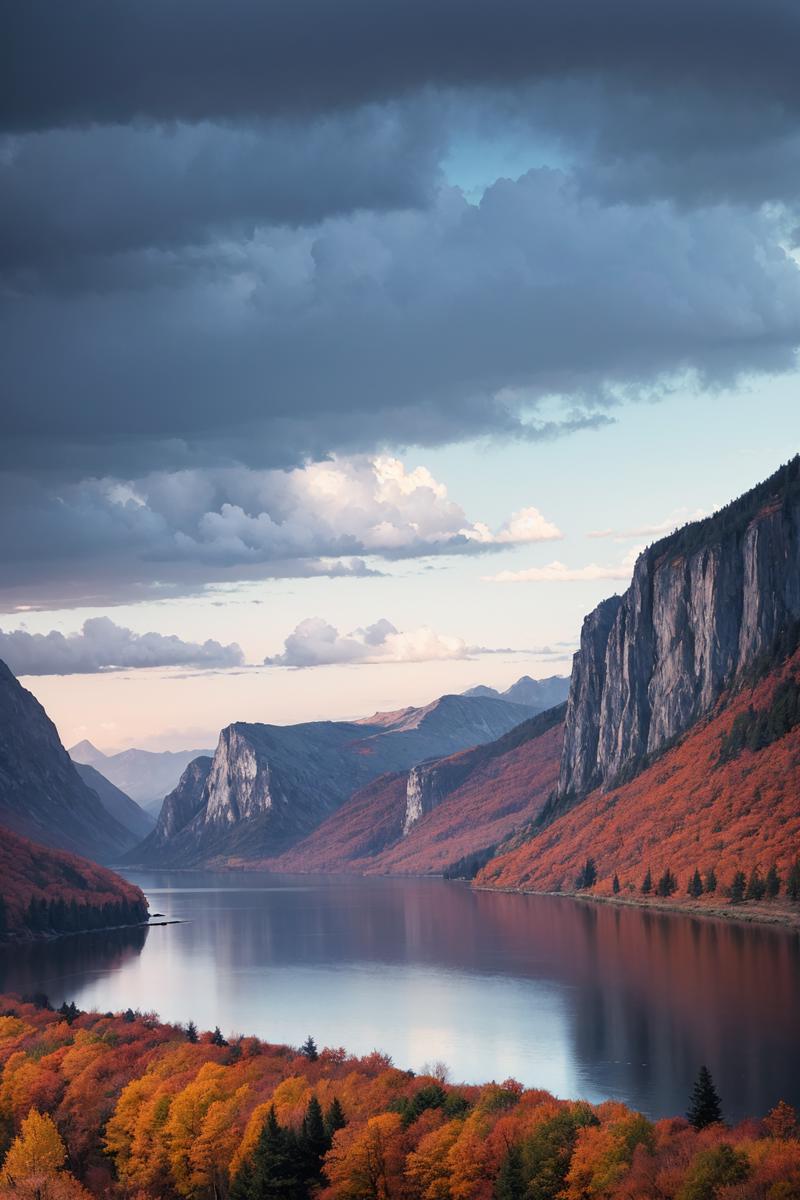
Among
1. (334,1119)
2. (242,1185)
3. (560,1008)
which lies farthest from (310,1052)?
(560,1008)

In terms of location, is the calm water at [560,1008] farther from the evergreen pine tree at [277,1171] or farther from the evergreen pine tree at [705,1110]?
the evergreen pine tree at [277,1171]

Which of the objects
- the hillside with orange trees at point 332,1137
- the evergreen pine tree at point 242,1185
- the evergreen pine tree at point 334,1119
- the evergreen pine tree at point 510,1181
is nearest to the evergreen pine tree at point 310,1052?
the hillside with orange trees at point 332,1137

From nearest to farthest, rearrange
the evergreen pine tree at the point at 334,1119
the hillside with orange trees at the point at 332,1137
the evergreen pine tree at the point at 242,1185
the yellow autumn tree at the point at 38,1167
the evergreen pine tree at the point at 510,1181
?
1. the hillside with orange trees at the point at 332,1137
2. the evergreen pine tree at the point at 510,1181
3. the yellow autumn tree at the point at 38,1167
4. the evergreen pine tree at the point at 242,1185
5. the evergreen pine tree at the point at 334,1119

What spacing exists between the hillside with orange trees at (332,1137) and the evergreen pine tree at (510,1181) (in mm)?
84

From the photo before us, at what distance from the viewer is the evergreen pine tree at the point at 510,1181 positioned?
75.4 m

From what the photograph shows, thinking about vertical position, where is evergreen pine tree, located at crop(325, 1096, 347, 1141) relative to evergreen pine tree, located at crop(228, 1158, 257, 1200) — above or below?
above

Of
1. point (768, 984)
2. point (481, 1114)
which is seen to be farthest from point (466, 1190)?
point (768, 984)

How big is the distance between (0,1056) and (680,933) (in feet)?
357

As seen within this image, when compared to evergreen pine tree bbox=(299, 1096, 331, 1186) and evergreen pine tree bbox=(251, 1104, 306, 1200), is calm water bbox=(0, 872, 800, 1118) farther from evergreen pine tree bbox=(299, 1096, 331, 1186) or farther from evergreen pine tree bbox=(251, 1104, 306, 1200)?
evergreen pine tree bbox=(251, 1104, 306, 1200)

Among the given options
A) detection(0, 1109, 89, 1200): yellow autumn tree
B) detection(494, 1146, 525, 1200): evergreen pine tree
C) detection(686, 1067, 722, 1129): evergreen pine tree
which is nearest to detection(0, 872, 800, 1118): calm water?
detection(686, 1067, 722, 1129): evergreen pine tree

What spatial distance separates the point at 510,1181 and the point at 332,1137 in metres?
13.9

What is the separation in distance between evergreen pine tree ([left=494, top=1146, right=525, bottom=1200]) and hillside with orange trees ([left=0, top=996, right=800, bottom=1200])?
8cm

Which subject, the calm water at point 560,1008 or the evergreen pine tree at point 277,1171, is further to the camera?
the calm water at point 560,1008

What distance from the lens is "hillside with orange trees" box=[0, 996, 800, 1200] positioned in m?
74.3
